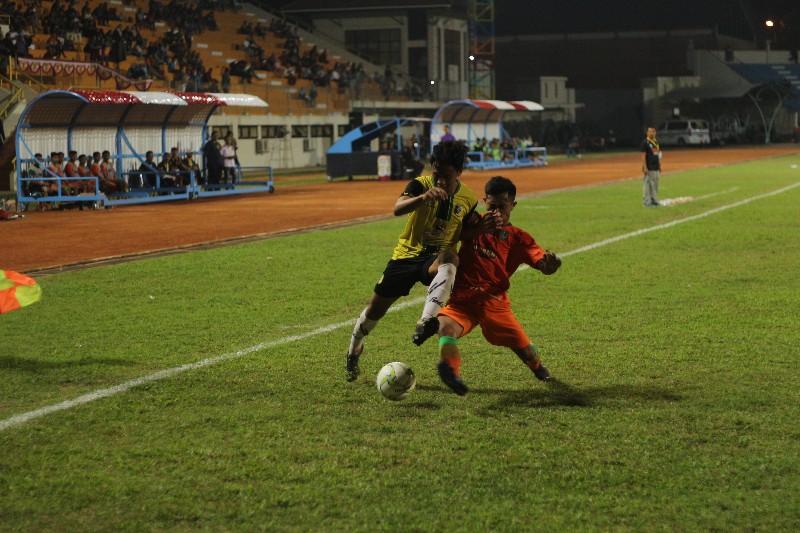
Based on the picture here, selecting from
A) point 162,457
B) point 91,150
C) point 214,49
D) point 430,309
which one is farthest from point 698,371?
point 214,49

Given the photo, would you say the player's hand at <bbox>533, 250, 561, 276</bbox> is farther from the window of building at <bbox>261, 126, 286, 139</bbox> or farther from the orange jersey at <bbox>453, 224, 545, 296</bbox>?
the window of building at <bbox>261, 126, 286, 139</bbox>

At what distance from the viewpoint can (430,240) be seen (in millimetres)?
7289

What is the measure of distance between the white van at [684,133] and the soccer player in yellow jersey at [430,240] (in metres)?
65.7

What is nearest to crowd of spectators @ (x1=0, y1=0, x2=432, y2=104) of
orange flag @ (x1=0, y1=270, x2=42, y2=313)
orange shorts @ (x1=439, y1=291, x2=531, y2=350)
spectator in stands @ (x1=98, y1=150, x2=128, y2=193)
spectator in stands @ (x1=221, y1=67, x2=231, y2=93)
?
spectator in stands @ (x1=221, y1=67, x2=231, y2=93)

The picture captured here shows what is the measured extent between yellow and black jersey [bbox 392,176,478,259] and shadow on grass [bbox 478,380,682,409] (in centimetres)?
98

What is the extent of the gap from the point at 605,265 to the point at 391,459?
851cm

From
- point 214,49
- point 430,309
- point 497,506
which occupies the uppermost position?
point 214,49

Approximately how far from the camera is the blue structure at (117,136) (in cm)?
2666

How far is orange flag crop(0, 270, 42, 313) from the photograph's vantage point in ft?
25.0

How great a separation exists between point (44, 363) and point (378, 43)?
57.4 metres

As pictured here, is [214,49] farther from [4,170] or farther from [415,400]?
[415,400]

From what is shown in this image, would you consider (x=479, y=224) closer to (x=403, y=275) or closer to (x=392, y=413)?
(x=403, y=275)

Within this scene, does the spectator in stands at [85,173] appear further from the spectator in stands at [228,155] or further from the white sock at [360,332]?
the white sock at [360,332]

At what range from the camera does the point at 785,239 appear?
648 inches
